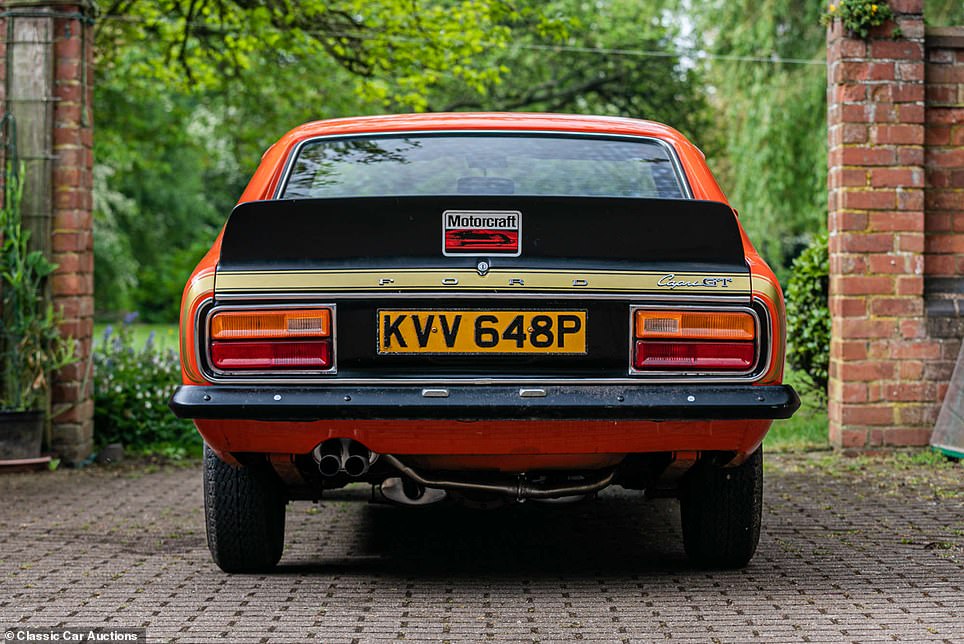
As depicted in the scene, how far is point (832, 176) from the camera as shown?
7922 millimetres

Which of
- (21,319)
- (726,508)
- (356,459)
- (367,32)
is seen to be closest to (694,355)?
(726,508)

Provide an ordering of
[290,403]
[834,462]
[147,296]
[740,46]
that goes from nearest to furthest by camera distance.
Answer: [290,403] < [834,462] < [740,46] < [147,296]

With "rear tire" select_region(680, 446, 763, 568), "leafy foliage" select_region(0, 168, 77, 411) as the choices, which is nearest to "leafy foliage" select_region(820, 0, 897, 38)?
"rear tire" select_region(680, 446, 763, 568)

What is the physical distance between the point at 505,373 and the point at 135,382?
5.38 m

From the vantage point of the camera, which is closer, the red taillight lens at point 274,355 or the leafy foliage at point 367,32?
the red taillight lens at point 274,355

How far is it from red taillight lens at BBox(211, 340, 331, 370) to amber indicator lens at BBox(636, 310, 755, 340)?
3.25 ft

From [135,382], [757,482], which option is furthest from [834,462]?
[135,382]

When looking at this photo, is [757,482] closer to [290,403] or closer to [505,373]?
[505,373]

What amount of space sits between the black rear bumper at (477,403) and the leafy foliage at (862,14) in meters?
4.64

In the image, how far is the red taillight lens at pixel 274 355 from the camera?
3.87m

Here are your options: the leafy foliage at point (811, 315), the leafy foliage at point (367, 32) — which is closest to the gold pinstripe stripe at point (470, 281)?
the leafy foliage at point (811, 315)

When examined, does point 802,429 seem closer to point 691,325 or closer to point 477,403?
point 691,325

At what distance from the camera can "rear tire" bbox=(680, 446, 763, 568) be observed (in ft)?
14.5

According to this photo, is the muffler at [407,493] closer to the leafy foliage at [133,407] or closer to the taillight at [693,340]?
the taillight at [693,340]
